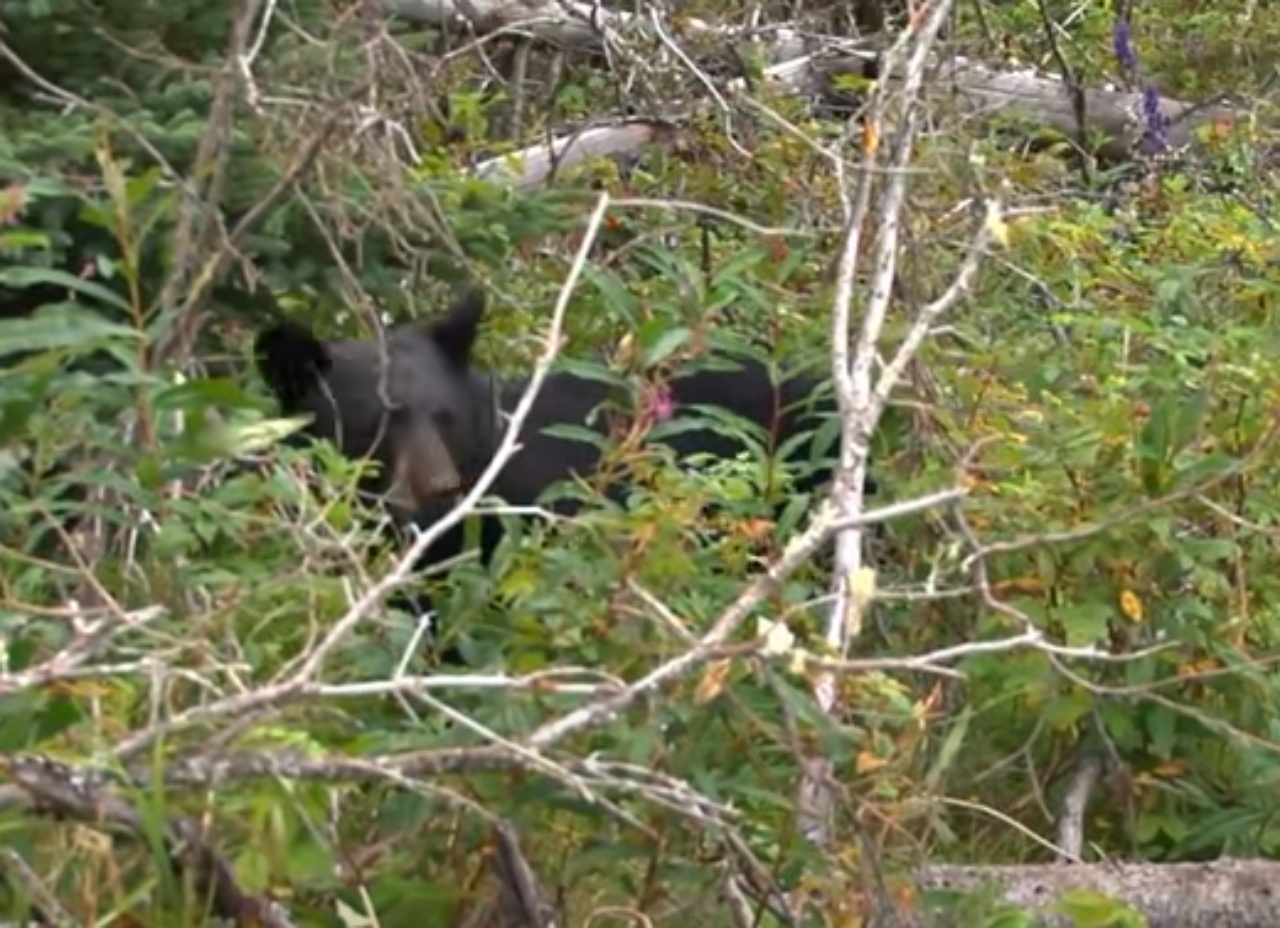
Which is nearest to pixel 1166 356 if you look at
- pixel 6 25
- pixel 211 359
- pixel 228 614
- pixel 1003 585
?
pixel 1003 585

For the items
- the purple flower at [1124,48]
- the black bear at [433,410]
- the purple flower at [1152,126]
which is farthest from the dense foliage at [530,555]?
the purple flower at [1124,48]

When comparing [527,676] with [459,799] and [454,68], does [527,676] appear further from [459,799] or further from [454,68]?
[454,68]

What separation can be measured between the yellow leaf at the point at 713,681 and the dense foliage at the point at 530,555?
5 cm

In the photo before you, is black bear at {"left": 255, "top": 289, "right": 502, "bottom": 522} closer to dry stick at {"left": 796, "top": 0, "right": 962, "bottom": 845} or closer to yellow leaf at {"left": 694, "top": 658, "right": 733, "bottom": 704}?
dry stick at {"left": 796, "top": 0, "right": 962, "bottom": 845}

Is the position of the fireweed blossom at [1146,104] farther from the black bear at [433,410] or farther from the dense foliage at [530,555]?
the black bear at [433,410]

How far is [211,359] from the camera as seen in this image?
478 centimetres

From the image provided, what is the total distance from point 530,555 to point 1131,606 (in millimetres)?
1035

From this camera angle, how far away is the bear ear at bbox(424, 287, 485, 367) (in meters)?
6.35

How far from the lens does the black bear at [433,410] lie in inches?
232

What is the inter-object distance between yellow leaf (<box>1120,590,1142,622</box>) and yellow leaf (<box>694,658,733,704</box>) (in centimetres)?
119

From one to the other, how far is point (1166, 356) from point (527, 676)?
8.48ft

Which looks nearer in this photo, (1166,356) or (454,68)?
(1166,356)

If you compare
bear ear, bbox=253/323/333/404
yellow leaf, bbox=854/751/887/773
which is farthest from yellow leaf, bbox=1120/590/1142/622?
bear ear, bbox=253/323/333/404

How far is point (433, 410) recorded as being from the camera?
6.29 metres
